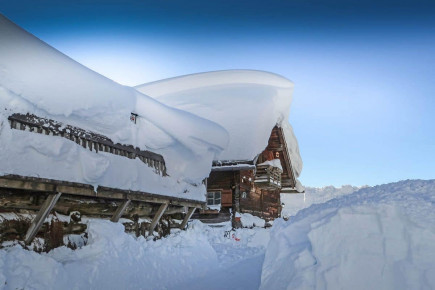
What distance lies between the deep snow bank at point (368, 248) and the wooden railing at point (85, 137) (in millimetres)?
3920

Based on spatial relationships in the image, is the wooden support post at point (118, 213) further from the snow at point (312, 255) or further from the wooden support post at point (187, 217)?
the wooden support post at point (187, 217)

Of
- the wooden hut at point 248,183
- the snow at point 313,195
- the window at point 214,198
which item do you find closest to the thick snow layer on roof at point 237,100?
the wooden hut at point 248,183

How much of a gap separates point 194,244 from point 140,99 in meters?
4.10

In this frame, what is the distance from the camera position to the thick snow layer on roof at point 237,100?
14703 mm

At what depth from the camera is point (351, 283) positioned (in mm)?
2982

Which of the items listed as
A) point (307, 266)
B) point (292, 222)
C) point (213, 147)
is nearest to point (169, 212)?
point (213, 147)

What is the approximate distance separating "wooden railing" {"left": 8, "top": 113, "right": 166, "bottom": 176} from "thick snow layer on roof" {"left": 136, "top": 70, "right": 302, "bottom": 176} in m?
5.85

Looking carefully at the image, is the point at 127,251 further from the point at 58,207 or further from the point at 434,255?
the point at 434,255

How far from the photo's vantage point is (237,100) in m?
15.8

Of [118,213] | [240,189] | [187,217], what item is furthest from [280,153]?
[118,213]

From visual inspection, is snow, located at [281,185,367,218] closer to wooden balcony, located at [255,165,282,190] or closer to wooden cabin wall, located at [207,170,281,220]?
wooden cabin wall, located at [207,170,281,220]

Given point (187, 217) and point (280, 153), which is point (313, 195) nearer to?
point (280, 153)

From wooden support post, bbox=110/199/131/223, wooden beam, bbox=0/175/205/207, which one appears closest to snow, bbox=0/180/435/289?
wooden support post, bbox=110/199/131/223

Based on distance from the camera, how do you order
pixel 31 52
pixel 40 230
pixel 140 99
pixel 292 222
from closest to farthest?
pixel 292 222
pixel 31 52
pixel 40 230
pixel 140 99
